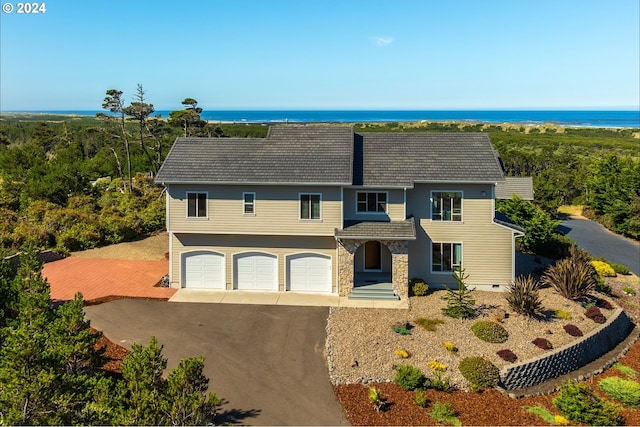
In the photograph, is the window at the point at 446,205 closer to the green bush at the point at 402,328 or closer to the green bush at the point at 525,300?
the green bush at the point at 525,300

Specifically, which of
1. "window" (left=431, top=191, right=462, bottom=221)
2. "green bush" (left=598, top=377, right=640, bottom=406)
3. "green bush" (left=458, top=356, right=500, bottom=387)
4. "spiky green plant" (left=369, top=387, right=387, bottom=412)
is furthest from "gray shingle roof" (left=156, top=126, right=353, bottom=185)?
"green bush" (left=598, top=377, right=640, bottom=406)

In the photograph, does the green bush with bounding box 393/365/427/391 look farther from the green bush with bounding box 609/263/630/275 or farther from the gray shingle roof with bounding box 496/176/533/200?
the gray shingle roof with bounding box 496/176/533/200

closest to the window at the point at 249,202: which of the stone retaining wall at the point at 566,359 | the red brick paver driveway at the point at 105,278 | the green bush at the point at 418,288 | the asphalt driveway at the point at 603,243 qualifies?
the red brick paver driveway at the point at 105,278

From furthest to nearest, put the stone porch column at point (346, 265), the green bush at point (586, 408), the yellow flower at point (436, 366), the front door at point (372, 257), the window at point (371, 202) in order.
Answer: the front door at point (372, 257) < the window at point (371, 202) < the stone porch column at point (346, 265) < the yellow flower at point (436, 366) < the green bush at point (586, 408)

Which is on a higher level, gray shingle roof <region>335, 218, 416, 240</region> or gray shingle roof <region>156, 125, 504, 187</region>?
gray shingle roof <region>156, 125, 504, 187</region>

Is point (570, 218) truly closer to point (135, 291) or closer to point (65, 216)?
point (135, 291)

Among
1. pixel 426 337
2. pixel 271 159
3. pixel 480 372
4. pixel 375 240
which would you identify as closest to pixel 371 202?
pixel 375 240

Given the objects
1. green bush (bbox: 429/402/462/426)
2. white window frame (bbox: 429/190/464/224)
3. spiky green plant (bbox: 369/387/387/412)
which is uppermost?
white window frame (bbox: 429/190/464/224)

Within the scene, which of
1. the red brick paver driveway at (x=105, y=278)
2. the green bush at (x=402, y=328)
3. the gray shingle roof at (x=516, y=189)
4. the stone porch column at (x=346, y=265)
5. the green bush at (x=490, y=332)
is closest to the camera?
the green bush at (x=490, y=332)
